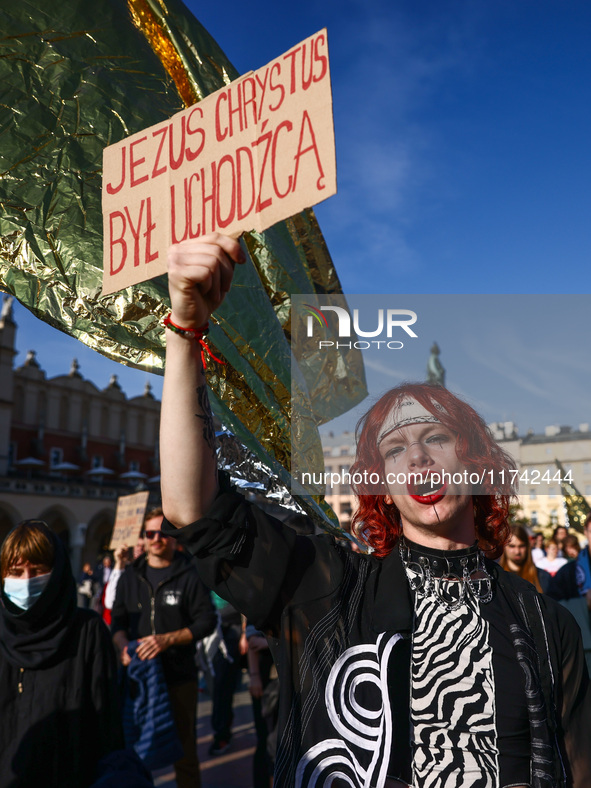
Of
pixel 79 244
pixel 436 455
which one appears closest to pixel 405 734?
pixel 436 455

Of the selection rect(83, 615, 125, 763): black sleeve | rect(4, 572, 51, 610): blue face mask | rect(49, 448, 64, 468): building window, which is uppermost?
rect(49, 448, 64, 468): building window

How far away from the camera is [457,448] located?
5.40ft

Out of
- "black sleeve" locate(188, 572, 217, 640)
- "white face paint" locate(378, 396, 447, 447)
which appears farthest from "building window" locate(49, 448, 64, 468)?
"white face paint" locate(378, 396, 447, 447)

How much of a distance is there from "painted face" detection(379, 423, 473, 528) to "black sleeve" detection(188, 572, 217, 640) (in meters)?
3.13

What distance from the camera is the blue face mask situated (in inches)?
105

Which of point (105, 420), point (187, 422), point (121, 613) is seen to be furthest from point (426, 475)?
point (105, 420)

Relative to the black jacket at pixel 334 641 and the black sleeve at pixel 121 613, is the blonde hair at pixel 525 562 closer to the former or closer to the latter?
the black sleeve at pixel 121 613

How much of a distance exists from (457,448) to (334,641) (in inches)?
21.0

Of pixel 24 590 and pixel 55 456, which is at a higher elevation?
pixel 55 456

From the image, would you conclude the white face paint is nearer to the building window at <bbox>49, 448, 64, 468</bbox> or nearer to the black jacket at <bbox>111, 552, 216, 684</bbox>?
the black jacket at <bbox>111, 552, 216, 684</bbox>

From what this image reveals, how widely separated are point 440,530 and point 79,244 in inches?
41.3

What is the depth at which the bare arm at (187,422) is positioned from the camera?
122cm

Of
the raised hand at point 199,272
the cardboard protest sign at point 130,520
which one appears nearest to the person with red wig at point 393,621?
the raised hand at point 199,272

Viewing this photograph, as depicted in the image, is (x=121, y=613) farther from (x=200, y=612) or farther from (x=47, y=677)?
(x=47, y=677)
